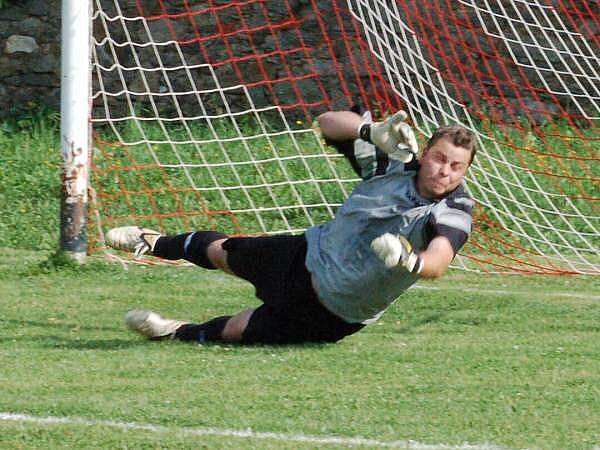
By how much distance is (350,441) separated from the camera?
164 inches

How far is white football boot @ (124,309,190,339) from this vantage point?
5660 mm

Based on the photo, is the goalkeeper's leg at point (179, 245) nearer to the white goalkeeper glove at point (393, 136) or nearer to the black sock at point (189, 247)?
the black sock at point (189, 247)

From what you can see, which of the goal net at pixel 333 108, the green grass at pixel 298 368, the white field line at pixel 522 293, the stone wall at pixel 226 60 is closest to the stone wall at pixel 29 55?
the stone wall at pixel 226 60

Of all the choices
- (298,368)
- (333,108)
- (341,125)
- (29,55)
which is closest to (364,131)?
(341,125)

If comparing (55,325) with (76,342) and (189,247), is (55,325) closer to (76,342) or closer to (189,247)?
(76,342)

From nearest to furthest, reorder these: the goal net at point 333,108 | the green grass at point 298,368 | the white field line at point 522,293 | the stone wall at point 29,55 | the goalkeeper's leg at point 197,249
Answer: the green grass at point 298,368 → the goalkeeper's leg at point 197,249 → the white field line at point 522,293 → the goal net at point 333,108 → the stone wall at point 29,55

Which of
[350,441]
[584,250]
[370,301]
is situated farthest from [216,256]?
[584,250]

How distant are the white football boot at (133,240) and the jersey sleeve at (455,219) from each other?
147 centimetres

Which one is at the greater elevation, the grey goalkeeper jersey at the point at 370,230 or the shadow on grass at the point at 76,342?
the grey goalkeeper jersey at the point at 370,230

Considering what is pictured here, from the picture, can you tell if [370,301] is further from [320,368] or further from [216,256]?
[216,256]

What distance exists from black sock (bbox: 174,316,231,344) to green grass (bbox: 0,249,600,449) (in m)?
0.11

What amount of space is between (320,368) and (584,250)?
3.41 meters

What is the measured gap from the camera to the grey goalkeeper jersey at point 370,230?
525 centimetres

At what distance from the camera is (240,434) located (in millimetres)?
4219
